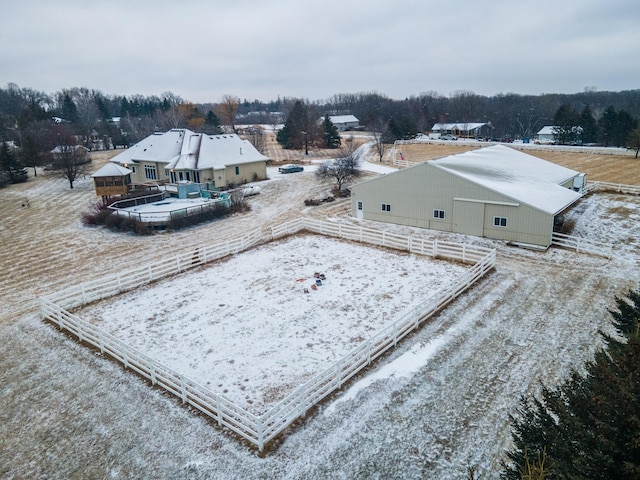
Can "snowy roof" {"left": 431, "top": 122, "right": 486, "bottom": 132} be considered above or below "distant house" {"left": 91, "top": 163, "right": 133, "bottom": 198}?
above

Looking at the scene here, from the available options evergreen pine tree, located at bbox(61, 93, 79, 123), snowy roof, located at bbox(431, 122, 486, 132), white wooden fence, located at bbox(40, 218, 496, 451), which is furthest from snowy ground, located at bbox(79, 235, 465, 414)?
evergreen pine tree, located at bbox(61, 93, 79, 123)

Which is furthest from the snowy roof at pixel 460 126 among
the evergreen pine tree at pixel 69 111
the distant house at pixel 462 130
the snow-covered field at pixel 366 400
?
the evergreen pine tree at pixel 69 111

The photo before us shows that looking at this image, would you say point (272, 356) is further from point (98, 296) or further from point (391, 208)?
point (391, 208)

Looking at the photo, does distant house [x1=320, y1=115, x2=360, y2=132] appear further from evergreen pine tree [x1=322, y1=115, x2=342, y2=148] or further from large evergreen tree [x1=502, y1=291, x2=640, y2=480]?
large evergreen tree [x1=502, y1=291, x2=640, y2=480]

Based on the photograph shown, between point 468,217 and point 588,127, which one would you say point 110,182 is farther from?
point 588,127

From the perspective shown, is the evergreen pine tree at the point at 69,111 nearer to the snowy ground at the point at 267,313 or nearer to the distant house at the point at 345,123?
the distant house at the point at 345,123

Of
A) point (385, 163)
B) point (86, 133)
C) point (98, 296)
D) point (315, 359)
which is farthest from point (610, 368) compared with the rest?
point (86, 133)
